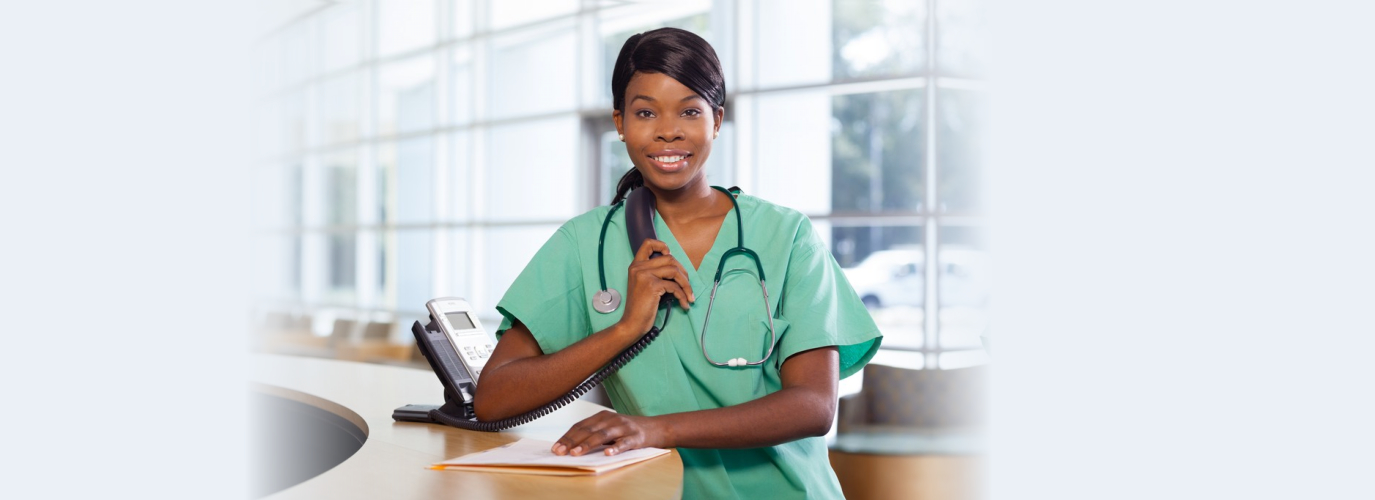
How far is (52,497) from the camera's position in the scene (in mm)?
1549

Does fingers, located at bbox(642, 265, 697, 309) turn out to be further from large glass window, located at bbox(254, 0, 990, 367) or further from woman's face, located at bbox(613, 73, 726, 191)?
large glass window, located at bbox(254, 0, 990, 367)

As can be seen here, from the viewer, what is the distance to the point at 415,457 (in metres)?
1.60

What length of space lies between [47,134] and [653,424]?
1086mm

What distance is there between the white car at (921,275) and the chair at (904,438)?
1301 mm

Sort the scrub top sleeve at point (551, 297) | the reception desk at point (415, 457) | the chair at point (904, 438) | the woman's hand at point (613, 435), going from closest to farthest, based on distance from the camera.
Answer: the reception desk at point (415, 457), the woman's hand at point (613, 435), the scrub top sleeve at point (551, 297), the chair at point (904, 438)

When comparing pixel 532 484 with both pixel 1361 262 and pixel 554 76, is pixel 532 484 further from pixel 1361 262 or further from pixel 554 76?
pixel 554 76

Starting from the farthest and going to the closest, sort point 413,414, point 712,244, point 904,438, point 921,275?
point 921,275 < point 904,438 < point 413,414 < point 712,244

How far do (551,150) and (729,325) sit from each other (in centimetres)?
563

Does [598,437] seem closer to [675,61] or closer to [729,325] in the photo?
[729,325]

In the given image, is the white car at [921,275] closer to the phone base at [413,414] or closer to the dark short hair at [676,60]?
the phone base at [413,414]

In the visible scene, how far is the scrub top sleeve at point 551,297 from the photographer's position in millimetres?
1626

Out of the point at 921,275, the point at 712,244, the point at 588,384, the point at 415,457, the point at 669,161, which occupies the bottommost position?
the point at 415,457

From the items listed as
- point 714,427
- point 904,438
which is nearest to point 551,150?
point 904,438

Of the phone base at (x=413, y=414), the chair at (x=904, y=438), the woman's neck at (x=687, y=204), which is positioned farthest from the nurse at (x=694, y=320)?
the chair at (x=904, y=438)
